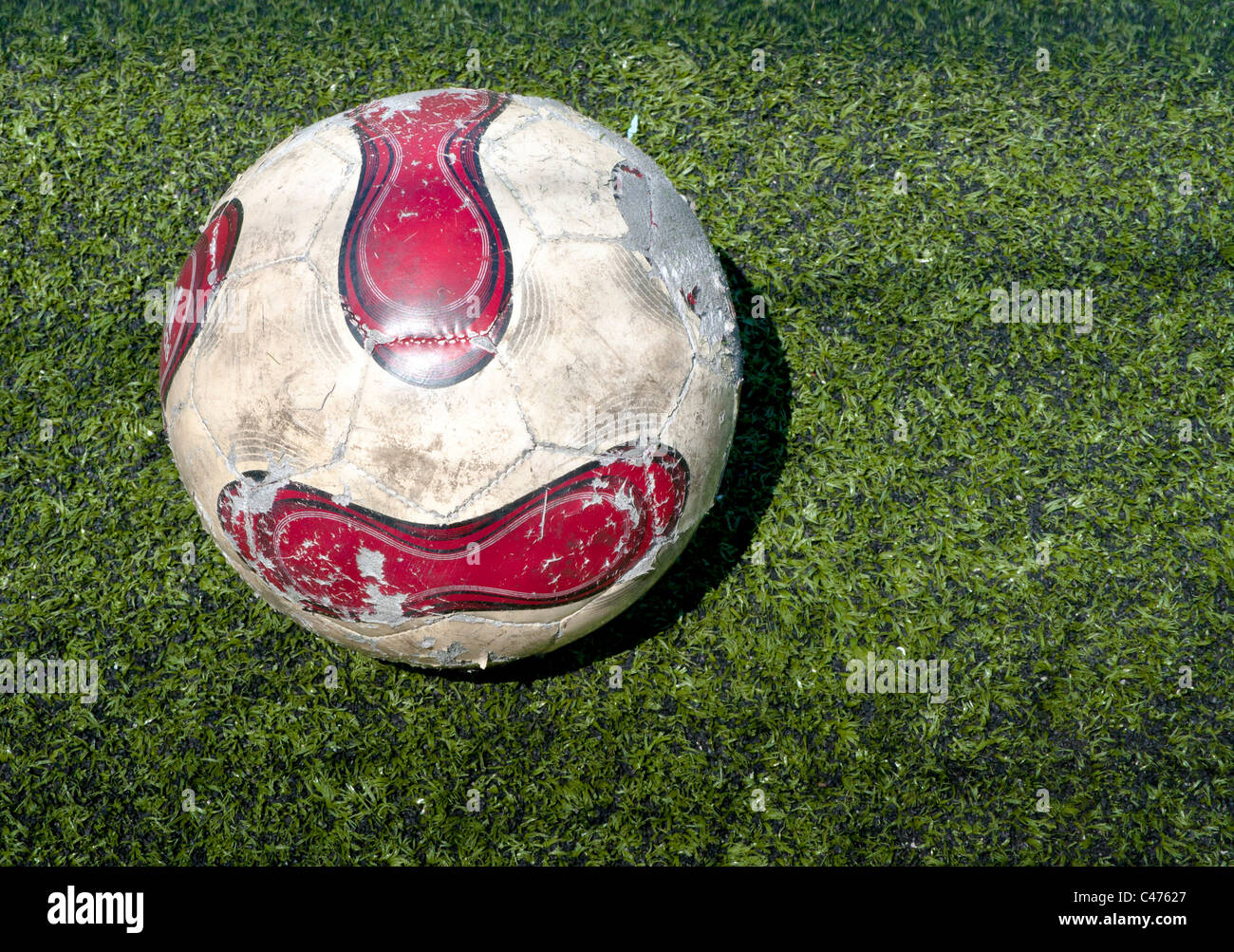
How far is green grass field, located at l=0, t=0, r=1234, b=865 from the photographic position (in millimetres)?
3725

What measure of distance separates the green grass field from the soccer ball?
3.29 feet

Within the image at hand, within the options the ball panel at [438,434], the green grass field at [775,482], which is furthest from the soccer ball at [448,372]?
the green grass field at [775,482]

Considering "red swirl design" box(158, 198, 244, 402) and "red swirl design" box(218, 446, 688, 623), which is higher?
"red swirl design" box(158, 198, 244, 402)

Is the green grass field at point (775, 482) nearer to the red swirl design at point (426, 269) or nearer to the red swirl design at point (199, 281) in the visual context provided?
the red swirl design at point (199, 281)

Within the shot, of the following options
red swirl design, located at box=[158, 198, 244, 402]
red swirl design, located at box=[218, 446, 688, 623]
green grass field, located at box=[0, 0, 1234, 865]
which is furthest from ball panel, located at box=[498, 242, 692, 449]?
green grass field, located at box=[0, 0, 1234, 865]

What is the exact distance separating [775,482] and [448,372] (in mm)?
1818

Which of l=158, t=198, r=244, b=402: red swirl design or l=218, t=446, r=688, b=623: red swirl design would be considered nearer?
l=218, t=446, r=688, b=623: red swirl design

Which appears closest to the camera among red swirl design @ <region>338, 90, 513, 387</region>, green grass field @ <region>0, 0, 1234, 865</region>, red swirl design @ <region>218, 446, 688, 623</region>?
red swirl design @ <region>338, 90, 513, 387</region>

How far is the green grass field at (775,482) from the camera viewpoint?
3.72 m

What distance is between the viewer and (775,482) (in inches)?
158

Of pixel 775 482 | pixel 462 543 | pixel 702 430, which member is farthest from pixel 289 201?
pixel 775 482

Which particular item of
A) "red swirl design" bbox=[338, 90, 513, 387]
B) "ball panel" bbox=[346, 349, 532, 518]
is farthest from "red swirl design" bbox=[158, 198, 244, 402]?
"ball panel" bbox=[346, 349, 532, 518]

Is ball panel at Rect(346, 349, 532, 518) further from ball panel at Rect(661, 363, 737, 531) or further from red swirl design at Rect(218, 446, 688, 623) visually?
ball panel at Rect(661, 363, 737, 531)

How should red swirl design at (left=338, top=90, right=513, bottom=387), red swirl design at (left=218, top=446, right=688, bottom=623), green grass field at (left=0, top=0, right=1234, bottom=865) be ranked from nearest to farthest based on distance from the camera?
red swirl design at (left=338, top=90, right=513, bottom=387), red swirl design at (left=218, top=446, right=688, bottom=623), green grass field at (left=0, top=0, right=1234, bottom=865)
